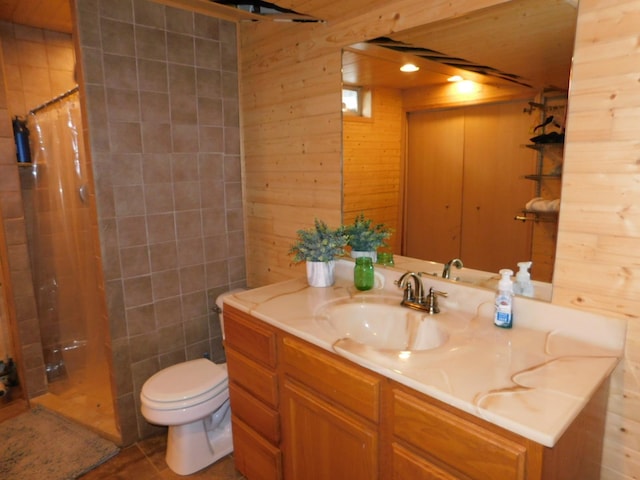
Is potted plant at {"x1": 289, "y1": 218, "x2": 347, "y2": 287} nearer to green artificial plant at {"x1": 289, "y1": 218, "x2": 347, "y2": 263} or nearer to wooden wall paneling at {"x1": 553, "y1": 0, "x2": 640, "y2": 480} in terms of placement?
green artificial plant at {"x1": 289, "y1": 218, "x2": 347, "y2": 263}

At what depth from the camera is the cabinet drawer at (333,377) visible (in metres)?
1.23

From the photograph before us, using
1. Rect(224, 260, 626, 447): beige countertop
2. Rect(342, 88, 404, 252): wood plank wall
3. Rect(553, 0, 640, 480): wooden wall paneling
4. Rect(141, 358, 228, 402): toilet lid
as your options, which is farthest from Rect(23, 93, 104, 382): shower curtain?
Rect(553, 0, 640, 480): wooden wall paneling

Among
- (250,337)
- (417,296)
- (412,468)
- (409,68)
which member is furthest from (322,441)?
(409,68)

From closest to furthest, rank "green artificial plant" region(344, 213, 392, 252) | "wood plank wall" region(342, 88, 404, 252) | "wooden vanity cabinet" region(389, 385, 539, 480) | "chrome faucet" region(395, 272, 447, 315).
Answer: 1. "wooden vanity cabinet" region(389, 385, 539, 480)
2. "chrome faucet" region(395, 272, 447, 315)
3. "wood plank wall" region(342, 88, 404, 252)
4. "green artificial plant" region(344, 213, 392, 252)

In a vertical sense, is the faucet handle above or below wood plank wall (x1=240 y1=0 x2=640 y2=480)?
below

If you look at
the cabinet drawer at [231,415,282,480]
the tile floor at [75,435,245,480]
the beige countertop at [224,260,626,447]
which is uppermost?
the beige countertop at [224,260,626,447]

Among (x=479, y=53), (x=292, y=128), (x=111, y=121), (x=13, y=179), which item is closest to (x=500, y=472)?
(x=479, y=53)

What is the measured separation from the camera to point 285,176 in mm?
2303

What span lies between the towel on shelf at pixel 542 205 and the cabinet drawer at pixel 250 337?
40.2 inches

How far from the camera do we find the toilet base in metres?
2.04

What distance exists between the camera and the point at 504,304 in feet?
4.53

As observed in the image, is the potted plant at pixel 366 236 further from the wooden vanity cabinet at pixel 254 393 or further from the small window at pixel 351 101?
the wooden vanity cabinet at pixel 254 393

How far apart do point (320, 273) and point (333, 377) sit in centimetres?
63

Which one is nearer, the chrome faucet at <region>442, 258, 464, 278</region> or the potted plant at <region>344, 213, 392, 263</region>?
the chrome faucet at <region>442, 258, 464, 278</region>
